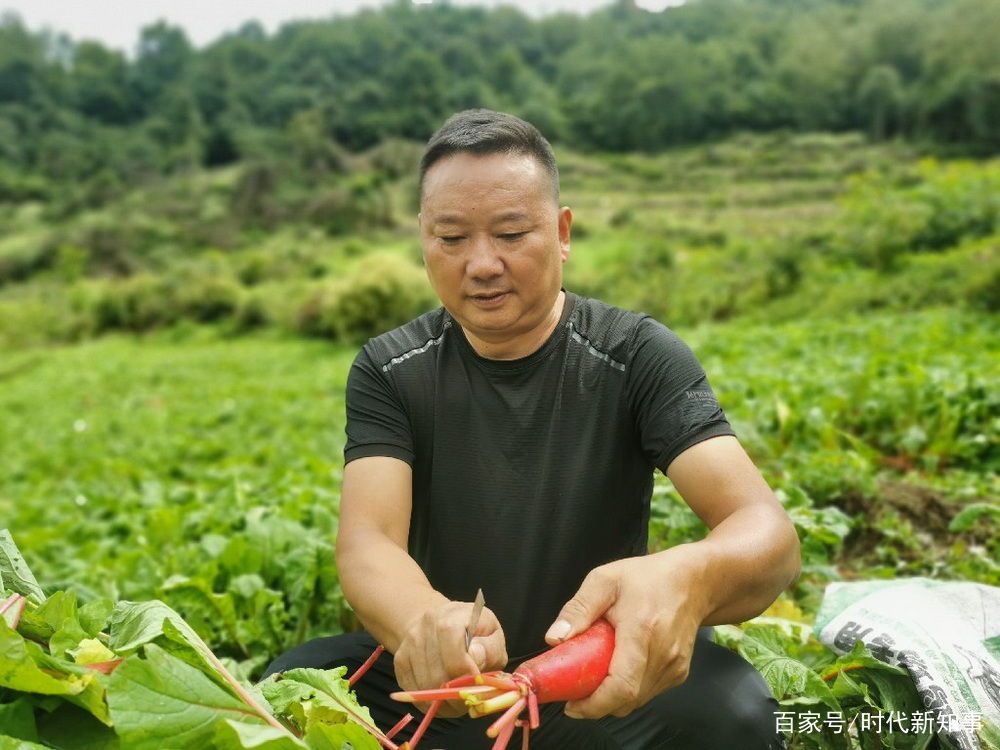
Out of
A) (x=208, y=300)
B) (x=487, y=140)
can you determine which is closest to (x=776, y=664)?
(x=487, y=140)

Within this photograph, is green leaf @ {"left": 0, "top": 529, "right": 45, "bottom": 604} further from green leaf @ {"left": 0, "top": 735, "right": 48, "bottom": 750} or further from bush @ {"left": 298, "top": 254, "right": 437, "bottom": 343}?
bush @ {"left": 298, "top": 254, "right": 437, "bottom": 343}

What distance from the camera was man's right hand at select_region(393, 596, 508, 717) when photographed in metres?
1.64

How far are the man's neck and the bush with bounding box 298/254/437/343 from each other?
20.9 m

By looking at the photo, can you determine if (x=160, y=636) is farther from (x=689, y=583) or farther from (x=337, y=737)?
(x=689, y=583)

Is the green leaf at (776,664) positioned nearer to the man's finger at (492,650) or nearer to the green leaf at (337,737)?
→ the man's finger at (492,650)

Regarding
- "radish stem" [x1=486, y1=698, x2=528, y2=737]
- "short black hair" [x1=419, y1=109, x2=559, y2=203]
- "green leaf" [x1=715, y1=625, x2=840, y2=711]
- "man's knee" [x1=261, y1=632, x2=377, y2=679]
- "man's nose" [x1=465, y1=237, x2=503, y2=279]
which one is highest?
"short black hair" [x1=419, y1=109, x2=559, y2=203]

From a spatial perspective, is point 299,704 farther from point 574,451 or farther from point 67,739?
point 574,451

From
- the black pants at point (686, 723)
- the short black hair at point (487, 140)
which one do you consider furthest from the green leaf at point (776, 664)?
the short black hair at point (487, 140)

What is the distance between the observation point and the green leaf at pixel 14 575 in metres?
1.80

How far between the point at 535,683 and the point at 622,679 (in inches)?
6.0

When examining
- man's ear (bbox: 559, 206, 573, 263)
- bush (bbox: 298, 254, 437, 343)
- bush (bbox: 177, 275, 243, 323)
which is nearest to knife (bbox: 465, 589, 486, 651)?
man's ear (bbox: 559, 206, 573, 263)

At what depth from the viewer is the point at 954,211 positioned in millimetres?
15570

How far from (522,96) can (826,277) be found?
57376 millimetres

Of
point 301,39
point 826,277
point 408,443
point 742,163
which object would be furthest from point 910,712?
point 301,39
